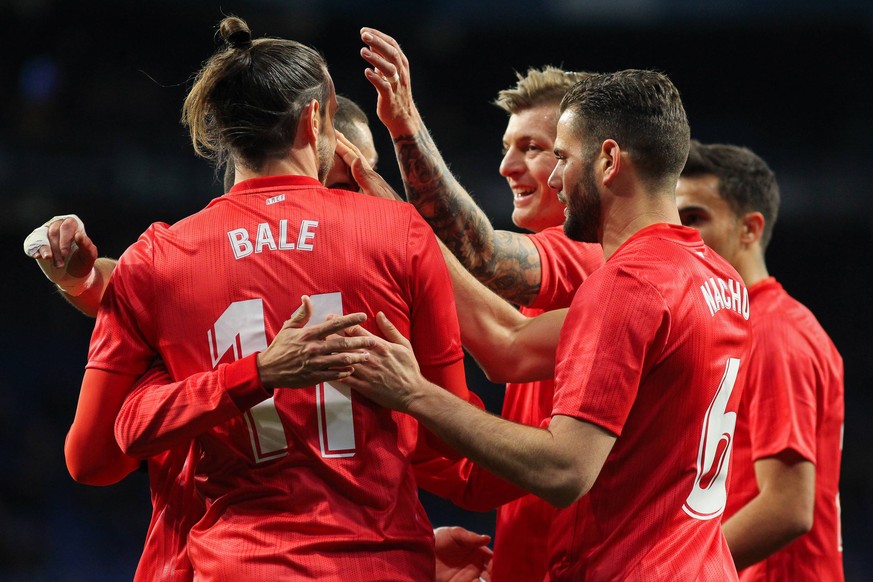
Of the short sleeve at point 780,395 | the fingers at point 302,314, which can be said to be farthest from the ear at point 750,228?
the fingers at point 302,314

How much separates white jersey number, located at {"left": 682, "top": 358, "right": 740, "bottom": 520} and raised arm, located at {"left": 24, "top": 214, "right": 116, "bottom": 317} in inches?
65.2

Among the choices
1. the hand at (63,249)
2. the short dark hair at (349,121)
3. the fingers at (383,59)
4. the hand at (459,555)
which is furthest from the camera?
the short dark hair at (349,121)

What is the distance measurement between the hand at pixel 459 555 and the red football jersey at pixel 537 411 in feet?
0.17

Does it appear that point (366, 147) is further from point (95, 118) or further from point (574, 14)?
point (574, 14)

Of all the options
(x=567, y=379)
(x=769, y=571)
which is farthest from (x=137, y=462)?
(x=769, y=571)

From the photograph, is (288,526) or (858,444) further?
(858,444)

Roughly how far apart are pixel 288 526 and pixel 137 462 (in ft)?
1.74

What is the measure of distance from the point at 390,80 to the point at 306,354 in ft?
3.45

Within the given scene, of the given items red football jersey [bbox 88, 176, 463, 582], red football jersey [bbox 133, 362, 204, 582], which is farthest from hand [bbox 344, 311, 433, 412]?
red football jersey [bbox 133, 362, 204, 582]

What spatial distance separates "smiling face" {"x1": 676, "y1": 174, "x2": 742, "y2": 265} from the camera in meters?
4.41

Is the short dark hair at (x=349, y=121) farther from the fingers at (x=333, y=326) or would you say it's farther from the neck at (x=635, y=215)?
the fingers at (x=333, y=326)

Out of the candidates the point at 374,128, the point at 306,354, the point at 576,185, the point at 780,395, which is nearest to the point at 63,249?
the point at 306,354

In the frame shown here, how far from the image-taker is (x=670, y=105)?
2.75m

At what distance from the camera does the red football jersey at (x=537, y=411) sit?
10.3 ft
